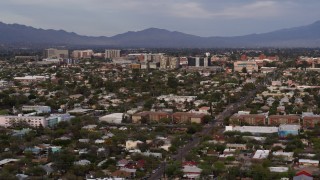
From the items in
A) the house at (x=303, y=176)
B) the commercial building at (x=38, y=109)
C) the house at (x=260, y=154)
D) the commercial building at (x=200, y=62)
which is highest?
the commercial building at (x=200, y=62)

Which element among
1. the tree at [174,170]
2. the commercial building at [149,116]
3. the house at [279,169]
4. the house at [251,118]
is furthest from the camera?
the commercial building at [149,116]

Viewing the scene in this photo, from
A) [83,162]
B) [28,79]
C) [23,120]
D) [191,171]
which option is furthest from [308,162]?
[28,79]

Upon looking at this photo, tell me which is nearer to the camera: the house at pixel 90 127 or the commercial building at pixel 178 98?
the house at pixel 90 127

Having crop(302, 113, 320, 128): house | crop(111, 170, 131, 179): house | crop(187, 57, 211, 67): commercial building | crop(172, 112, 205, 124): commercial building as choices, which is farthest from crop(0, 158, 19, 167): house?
crop(187, 57, 211, 67): commercial building

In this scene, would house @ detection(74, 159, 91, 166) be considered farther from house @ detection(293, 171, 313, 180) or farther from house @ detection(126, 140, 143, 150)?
house @ detection(293, 171, 313, 180)

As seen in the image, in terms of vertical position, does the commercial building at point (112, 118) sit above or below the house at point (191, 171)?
below

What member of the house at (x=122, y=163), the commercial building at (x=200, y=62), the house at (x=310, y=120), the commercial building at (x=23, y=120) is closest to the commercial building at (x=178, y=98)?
the house at (x=310, y=120)

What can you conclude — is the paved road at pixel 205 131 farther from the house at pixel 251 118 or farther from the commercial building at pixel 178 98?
the commercial building at pixel 178 98

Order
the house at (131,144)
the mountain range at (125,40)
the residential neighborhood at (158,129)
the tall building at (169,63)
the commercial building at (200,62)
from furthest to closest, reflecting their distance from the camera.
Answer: the mountain range at (125,40) < the commercial building at (200,62) < the tall building at (169,63) < the house at (131,144) < the residential neighborhood at (158,129)

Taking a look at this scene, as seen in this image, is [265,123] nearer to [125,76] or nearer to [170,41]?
[125,76]

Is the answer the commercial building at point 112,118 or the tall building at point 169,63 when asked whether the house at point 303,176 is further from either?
the tall building at point 169,63
